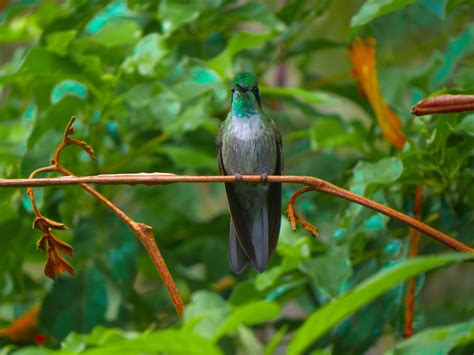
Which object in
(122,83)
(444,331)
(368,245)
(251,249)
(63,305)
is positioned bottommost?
(63,305)

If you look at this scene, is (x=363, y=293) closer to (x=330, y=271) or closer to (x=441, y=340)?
(x=441, y=340)

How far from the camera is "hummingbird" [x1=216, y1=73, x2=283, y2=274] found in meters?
1.76

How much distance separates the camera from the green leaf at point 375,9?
164cm

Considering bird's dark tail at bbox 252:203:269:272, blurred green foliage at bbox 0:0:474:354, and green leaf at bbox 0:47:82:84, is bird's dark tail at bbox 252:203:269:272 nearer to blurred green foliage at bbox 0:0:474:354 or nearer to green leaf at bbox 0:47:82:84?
blurred green foliage at bbox 0:0:474:354

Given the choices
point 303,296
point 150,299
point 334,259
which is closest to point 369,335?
point 334,259

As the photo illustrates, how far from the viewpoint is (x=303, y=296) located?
7.52 ft

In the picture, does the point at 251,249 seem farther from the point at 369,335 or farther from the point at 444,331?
the point at 444,331

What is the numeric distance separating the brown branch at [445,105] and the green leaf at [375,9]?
62 cm

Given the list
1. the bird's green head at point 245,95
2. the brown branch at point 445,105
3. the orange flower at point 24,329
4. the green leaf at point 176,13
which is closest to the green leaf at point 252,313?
the brown branch at point 445,105

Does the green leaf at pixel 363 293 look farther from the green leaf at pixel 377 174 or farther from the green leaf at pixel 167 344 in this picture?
the green leaf at pixel 377 174

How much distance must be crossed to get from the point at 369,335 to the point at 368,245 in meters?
0.23

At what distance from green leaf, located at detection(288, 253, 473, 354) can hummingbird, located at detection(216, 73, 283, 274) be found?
86cm

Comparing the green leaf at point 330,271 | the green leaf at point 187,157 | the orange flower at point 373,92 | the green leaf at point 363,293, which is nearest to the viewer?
the green leaf at point 363,293

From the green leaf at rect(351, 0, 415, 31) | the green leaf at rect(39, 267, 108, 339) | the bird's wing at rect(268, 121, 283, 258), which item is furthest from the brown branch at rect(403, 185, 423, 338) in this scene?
the green leaf at rect(39, 267, 108, 339)
